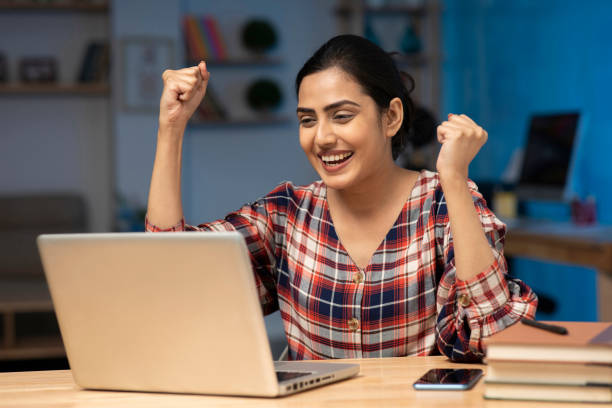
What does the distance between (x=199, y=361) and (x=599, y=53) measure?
333 cm

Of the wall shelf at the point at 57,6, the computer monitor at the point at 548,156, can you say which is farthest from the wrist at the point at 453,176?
the wall shelf at the point at 57,6

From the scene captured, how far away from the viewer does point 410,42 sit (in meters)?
5.21

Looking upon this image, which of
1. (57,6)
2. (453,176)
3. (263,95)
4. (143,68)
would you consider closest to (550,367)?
(453,176)

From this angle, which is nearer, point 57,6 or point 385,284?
point 385,284

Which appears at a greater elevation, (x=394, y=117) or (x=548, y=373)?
(x=394, y=117)

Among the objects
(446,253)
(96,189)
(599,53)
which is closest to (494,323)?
(446,253)

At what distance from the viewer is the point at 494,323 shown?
1304 millimetres

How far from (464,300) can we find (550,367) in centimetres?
32

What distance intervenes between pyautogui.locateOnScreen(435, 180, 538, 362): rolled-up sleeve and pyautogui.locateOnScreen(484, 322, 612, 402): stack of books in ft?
0.77

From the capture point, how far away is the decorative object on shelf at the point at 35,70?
4953 millimetres

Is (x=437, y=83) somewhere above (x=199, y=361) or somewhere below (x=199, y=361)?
above

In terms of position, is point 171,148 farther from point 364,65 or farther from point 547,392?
point 547,392

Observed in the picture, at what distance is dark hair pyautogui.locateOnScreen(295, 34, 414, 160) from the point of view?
1.58 metres

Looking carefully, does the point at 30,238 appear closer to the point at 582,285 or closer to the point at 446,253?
the point at 582,285
